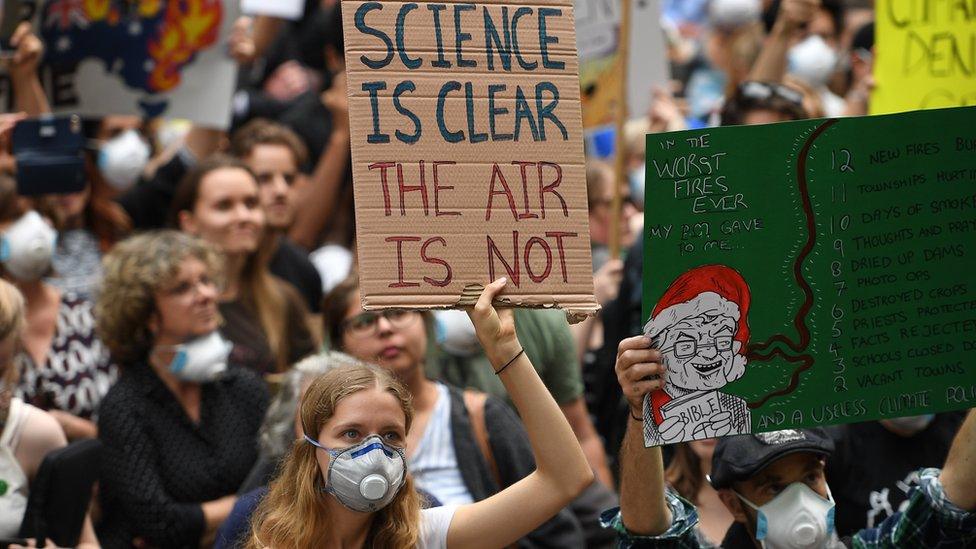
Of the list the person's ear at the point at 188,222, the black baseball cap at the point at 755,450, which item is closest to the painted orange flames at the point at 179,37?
the person's ear at the point at 188,222

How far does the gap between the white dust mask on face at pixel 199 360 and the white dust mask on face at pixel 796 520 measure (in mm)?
2223

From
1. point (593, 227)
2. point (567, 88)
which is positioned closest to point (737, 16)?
point (593, 227)

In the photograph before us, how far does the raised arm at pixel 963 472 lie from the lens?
3771mm

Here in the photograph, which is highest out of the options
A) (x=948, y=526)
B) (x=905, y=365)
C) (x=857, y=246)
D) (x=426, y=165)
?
(x=426, y=165)

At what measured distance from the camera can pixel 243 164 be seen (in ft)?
21.9

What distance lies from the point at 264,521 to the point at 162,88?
3.68 metres

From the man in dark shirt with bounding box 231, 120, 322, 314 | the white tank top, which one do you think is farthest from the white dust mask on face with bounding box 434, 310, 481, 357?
the white tank top

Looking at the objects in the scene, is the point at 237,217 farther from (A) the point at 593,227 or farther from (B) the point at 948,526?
(B) the point at 948,526

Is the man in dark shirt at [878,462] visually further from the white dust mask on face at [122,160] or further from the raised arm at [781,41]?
the white dust mask on face at [122,160]

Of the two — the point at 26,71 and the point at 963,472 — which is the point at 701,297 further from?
the point at 26,71

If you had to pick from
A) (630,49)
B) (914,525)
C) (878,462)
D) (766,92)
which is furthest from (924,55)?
(630,49)

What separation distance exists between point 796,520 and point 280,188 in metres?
3.84

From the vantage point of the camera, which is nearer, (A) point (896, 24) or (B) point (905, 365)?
(B) point (905, 365)

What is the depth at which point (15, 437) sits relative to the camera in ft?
14.6
